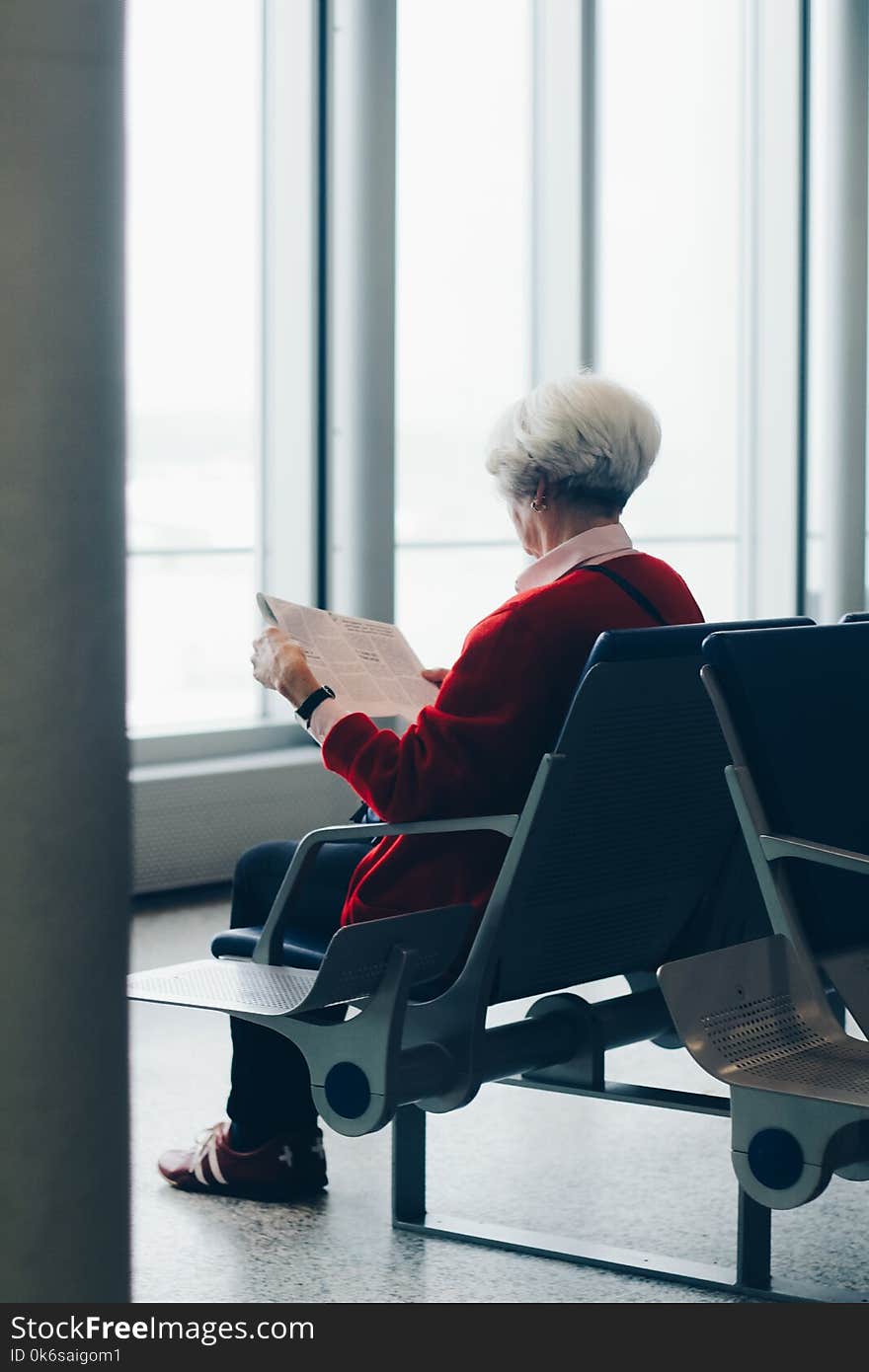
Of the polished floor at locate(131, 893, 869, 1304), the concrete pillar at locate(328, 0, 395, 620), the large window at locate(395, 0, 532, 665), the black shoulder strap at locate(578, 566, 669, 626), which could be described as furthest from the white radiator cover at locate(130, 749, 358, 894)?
the black shoulder strap at locate(578, 566, 669, 626)

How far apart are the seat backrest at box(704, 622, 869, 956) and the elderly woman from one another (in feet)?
1.12

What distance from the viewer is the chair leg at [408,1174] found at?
3.10m

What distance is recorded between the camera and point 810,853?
2395mm

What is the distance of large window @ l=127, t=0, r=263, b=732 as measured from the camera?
7.10m

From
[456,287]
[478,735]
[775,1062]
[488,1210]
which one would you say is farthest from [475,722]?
[456,287]

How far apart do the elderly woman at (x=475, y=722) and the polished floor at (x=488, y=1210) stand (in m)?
0.16

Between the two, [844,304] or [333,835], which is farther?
[844,304]

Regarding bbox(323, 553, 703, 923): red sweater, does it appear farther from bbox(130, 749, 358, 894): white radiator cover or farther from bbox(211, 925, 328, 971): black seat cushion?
bbox(130, 749, 358, 894): white radiator cover

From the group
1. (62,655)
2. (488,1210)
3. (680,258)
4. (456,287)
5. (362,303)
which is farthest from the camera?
(680,258)

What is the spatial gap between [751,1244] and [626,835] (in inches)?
24.6

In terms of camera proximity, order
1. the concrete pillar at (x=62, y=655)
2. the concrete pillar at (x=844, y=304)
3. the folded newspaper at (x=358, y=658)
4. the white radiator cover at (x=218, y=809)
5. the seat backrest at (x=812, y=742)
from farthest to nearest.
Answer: the concrete pillar at (x=844, y=304)
the white radiator cover at (x=218, y=809)
the folded newspaper at (x=358, y=658)
the seat backrest at (x=812, y=742)
the concrete pillar at (x=62, y=655)

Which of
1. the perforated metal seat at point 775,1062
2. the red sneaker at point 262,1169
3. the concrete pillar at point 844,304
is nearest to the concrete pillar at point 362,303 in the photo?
the concrete pillar at point 844,304

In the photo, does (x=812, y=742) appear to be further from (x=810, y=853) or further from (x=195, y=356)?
(x=195, y=356)

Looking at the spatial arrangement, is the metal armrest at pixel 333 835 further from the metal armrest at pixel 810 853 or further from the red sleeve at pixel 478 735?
the metal armrest at pixel 810 853
